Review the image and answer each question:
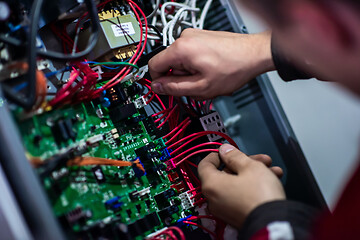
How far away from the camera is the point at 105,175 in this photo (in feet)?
3.15

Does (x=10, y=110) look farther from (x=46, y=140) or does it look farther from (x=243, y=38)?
(x=243, y=38)

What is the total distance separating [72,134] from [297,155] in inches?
40.8

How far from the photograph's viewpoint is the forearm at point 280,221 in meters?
0.71

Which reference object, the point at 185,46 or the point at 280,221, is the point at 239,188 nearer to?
the point at 280,221

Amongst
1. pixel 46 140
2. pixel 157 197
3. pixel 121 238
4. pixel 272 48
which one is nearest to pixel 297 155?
pixel 272 48

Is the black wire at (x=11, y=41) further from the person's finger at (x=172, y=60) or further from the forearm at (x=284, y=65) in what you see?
the forearm at (x=284, y=65)

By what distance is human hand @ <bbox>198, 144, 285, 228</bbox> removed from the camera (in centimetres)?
83

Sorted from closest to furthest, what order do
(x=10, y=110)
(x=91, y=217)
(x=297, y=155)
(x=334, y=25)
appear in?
(x=334, y=25)
(x=10, y=110)
(x=91, y=217)
(x=297, y=155)

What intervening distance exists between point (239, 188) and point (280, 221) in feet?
0.50

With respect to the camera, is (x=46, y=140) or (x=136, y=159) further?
(x=136, y=159)

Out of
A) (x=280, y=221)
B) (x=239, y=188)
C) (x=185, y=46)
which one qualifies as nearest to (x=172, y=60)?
(x=185, y=46)

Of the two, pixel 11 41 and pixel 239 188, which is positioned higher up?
pixel 11 41

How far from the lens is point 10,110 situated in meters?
0.76

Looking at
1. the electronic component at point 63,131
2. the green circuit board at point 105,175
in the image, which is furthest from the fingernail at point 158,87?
the electronic component at point 63,131
